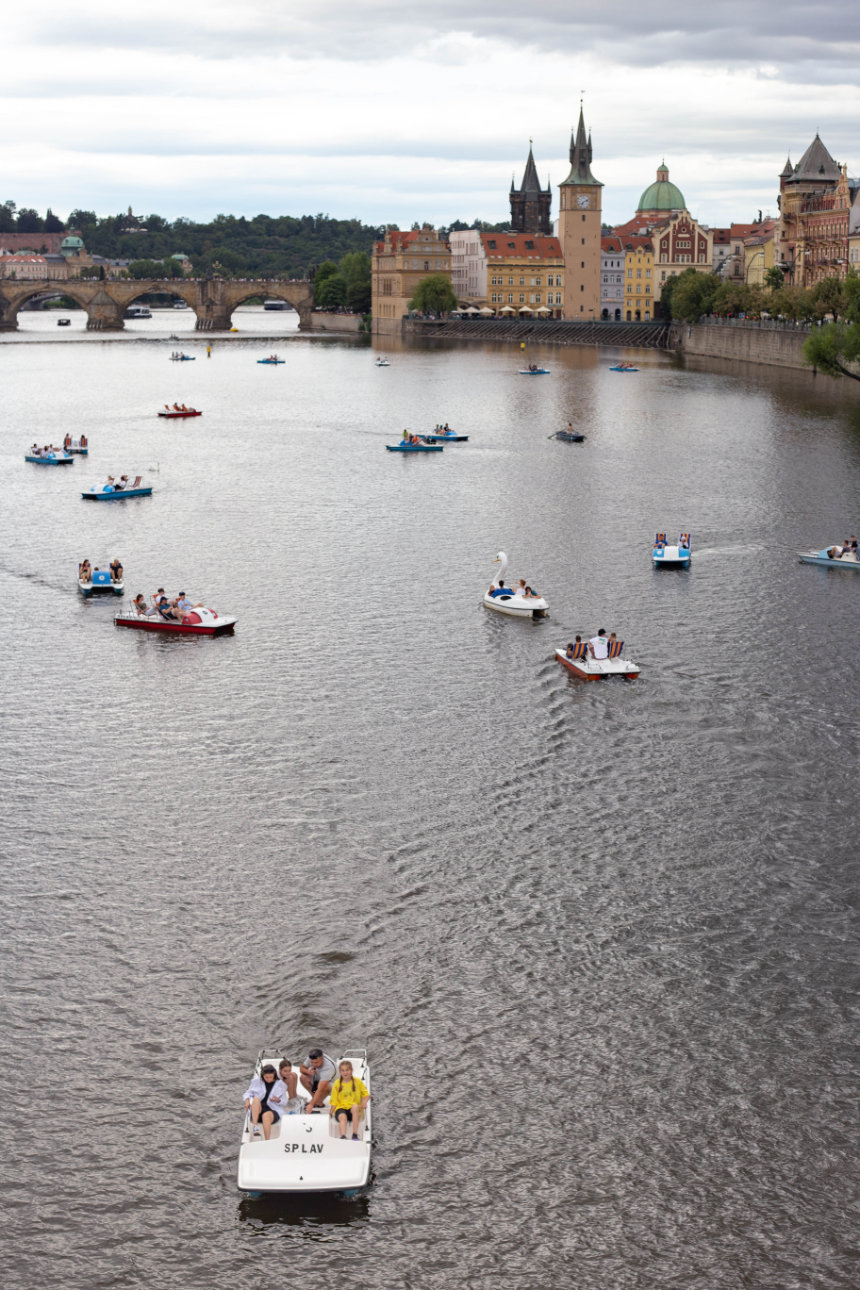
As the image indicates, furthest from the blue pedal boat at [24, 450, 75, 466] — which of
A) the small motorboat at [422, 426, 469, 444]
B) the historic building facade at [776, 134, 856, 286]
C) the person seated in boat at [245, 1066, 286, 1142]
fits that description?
the historic building facade at [776, 134, 856, 286]

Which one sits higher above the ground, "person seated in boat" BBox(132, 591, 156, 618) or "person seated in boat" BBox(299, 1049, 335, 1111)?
"person seated in boat" BBox(132, 591, 156, 618)

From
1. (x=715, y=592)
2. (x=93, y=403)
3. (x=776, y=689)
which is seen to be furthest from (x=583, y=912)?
(x=93, y=403)

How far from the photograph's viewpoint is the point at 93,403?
432 ft

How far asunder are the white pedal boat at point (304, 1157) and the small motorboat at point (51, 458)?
240 ft

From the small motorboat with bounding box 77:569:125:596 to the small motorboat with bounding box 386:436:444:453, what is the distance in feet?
141

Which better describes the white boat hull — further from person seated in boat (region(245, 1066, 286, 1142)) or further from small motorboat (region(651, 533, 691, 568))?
person seated in boat (region(245, 1066, 286, 1142))

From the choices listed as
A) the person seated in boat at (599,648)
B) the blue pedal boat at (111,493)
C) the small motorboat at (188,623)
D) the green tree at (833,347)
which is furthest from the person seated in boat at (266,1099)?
the green tree at (833,347)

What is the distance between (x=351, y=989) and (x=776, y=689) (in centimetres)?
1964

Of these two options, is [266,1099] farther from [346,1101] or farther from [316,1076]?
[346,1101]

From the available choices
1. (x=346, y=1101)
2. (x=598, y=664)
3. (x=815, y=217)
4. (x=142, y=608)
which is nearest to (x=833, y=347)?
(x=142, y=608)

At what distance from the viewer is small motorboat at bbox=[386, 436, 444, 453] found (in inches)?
3735

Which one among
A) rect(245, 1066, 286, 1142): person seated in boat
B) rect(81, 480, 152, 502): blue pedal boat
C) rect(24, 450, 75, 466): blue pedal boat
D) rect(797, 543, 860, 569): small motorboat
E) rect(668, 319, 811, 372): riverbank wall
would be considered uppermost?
rect(668, 319, 811, 372): riverbank wall

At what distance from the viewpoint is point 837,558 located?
57562 mm

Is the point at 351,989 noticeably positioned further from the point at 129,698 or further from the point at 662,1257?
the point at 129,698
